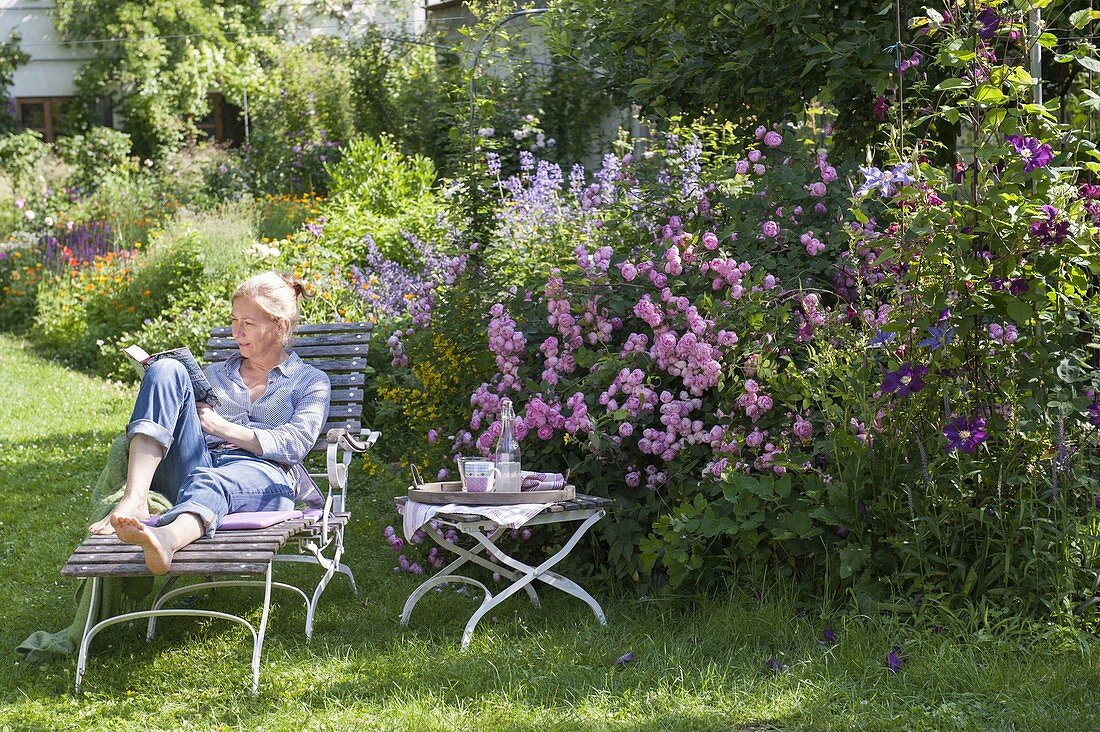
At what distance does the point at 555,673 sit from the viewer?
10.7 feet

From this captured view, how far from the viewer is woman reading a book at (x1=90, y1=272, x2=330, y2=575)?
3.48 metres

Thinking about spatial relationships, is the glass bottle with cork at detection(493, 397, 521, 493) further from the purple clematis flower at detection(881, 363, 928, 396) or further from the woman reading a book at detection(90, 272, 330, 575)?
the purple clematis flower at detection(881, 363, 928, 396)

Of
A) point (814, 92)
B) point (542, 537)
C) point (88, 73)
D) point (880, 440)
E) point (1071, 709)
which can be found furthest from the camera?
point (88, 73)

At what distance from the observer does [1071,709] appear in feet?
9.18

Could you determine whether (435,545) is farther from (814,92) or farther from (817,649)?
(814,92)

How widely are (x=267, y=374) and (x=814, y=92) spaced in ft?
8.32

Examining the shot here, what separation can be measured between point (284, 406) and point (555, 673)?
1549mm

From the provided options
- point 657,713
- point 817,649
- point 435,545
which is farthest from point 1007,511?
point 435,545

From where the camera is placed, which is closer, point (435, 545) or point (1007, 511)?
point (1007, 511)

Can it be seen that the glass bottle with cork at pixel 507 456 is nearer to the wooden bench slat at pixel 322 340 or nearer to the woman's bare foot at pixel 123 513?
the woman's bare foot at pixel 123 513

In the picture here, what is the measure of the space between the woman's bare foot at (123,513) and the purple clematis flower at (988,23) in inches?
111

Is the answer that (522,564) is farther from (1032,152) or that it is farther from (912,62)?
(912,62)

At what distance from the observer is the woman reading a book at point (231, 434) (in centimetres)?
348

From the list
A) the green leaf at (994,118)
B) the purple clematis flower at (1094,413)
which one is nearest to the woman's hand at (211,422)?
the green leaf at (994,118)
